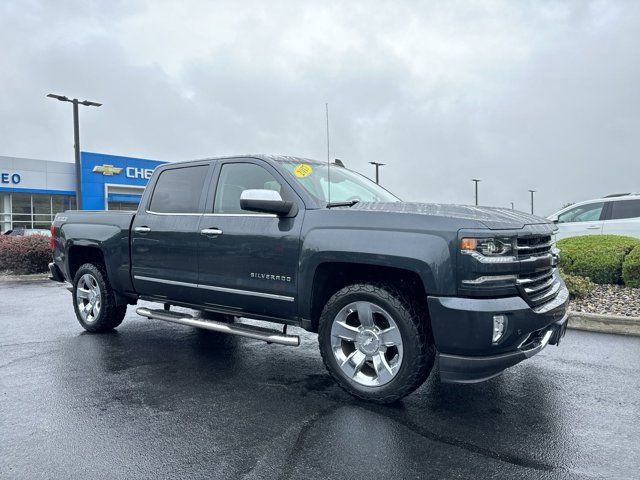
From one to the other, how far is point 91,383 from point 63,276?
2.84 meters

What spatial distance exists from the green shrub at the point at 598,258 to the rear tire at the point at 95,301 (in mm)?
7291

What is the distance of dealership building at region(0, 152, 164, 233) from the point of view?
33.0m

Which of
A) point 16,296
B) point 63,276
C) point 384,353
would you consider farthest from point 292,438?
point 16,296

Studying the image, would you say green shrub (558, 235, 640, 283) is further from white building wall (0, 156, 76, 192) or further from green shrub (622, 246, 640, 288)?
white building wall (0, 156, 76, 192)

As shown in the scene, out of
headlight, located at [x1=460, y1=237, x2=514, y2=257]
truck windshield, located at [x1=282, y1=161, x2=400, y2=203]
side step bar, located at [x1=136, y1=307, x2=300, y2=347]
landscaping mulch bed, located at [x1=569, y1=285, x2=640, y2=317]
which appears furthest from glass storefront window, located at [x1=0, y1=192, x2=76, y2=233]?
headlight, located at [x1=460, y1=237, x2=514, y2=257]

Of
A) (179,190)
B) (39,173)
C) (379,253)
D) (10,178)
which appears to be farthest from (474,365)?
(39,173)

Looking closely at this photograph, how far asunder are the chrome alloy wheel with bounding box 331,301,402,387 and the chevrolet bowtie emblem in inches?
1342

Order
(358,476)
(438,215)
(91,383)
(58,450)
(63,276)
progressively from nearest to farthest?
(358,476) → (58,450) → (438,215) → (91,383) → (63,276)

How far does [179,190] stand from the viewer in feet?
17.8

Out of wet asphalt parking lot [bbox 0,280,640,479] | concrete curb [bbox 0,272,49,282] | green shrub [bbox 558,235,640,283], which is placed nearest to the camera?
wet asphalt parking lot [bbox 0,280,640,479]

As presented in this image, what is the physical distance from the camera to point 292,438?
330cm

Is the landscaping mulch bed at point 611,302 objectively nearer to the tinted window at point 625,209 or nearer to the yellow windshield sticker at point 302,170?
the tinted window at point 625,209

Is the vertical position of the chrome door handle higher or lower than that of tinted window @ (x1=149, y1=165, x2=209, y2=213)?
lower

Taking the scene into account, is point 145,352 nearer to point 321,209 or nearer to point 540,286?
point 321,209
